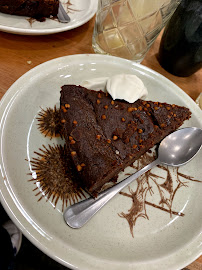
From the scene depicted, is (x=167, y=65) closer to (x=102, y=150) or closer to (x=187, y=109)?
(x=187, y=109)

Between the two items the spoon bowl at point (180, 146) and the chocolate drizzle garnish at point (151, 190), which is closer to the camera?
the chocolate drizzle garnish at point (151, 190)

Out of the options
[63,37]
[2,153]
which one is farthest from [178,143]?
[63,37]

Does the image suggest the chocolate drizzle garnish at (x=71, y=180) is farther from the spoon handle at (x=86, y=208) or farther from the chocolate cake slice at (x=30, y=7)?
the chocolate cake slice at (x=30, y=7)

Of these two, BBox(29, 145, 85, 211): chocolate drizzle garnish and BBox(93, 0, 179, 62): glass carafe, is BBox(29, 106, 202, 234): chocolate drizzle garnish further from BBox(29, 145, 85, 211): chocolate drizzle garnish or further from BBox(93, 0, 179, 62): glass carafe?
BBox(93, 0, 179, 62): glass carafe

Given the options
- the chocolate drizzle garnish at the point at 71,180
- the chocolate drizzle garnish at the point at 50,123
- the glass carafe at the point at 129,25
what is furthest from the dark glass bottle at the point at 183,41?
the chocolate drizzle garnish at the point at 50,123

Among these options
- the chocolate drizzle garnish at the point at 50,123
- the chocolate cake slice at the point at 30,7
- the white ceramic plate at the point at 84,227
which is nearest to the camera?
the white ceramic plate at the point at 84,227

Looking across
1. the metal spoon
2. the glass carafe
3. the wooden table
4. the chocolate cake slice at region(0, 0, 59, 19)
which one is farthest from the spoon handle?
the chocolate cake slice at region(0, 0, 59, 19)

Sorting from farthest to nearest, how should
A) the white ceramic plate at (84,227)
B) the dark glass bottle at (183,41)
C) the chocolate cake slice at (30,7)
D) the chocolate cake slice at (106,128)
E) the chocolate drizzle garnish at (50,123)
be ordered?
1. the chocolate cake slice at (30,7)
2. the dark glass bottle at (183,41)
3. the chocolate drizzle garnish at (50,123)
4. the chocolate cake slice at (106,128)
5. the white ceramic plate at (84,227)
